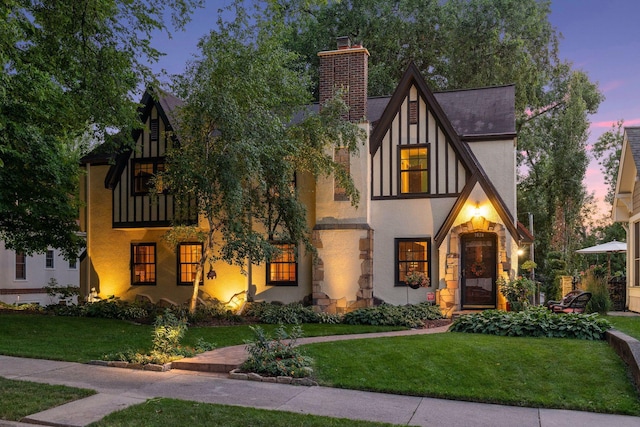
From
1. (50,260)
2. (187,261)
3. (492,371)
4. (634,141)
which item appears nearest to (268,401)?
(492,371)

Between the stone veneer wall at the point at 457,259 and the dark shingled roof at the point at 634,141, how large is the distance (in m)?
4.14

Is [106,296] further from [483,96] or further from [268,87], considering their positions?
[483,96]

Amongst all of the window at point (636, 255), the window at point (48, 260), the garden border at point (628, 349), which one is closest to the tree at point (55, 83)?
the garden border at point (628, 349)

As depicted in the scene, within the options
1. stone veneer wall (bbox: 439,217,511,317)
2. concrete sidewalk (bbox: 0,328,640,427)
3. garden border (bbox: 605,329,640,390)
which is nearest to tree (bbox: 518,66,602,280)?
stone veneer wall (bbox: 439,217,511,317)

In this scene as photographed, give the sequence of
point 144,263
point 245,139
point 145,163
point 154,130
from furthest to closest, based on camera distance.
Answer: point 144,263 → point 145,163 → point 154,130 → point 245,139

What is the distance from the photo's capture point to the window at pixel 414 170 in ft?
58.3

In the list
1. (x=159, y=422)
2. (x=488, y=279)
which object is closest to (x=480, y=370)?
(x=159, y=422)

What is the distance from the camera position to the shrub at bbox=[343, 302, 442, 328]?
15656 millimetres

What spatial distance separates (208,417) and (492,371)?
15.0 ft

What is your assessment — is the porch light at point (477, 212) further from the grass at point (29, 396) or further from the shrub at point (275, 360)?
the grass at point (29, 396)

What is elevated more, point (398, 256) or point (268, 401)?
point (398, 256)

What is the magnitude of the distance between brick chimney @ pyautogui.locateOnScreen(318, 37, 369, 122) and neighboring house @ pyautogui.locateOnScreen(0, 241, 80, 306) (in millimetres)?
18629

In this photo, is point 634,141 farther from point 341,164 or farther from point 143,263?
point 143,263

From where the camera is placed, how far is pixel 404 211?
17.8m
